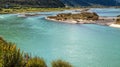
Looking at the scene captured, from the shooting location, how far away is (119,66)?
44344 millimetres

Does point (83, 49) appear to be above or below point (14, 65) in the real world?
below

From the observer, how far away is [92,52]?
56.3 meters

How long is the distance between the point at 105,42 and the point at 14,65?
43024mm

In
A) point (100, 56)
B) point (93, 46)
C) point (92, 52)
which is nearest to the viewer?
point (100, 56)

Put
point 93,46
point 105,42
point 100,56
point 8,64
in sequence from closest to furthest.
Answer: point 8,64
point 100,56
point 93,46
point 105,42

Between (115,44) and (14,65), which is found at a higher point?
(14,65)

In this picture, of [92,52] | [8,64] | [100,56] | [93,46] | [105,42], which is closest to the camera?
[8,64]

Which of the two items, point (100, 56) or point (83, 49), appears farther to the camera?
point (83, 49)

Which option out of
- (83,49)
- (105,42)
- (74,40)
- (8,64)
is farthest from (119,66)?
(74,40)

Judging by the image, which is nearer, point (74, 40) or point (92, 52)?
point (92, 52)

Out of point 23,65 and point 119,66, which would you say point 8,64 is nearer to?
point 23,65

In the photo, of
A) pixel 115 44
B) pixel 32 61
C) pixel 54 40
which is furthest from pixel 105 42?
pixel 32 61

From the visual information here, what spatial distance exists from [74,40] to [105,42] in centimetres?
807

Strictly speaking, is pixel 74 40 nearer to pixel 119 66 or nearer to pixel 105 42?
pixel 105 42
